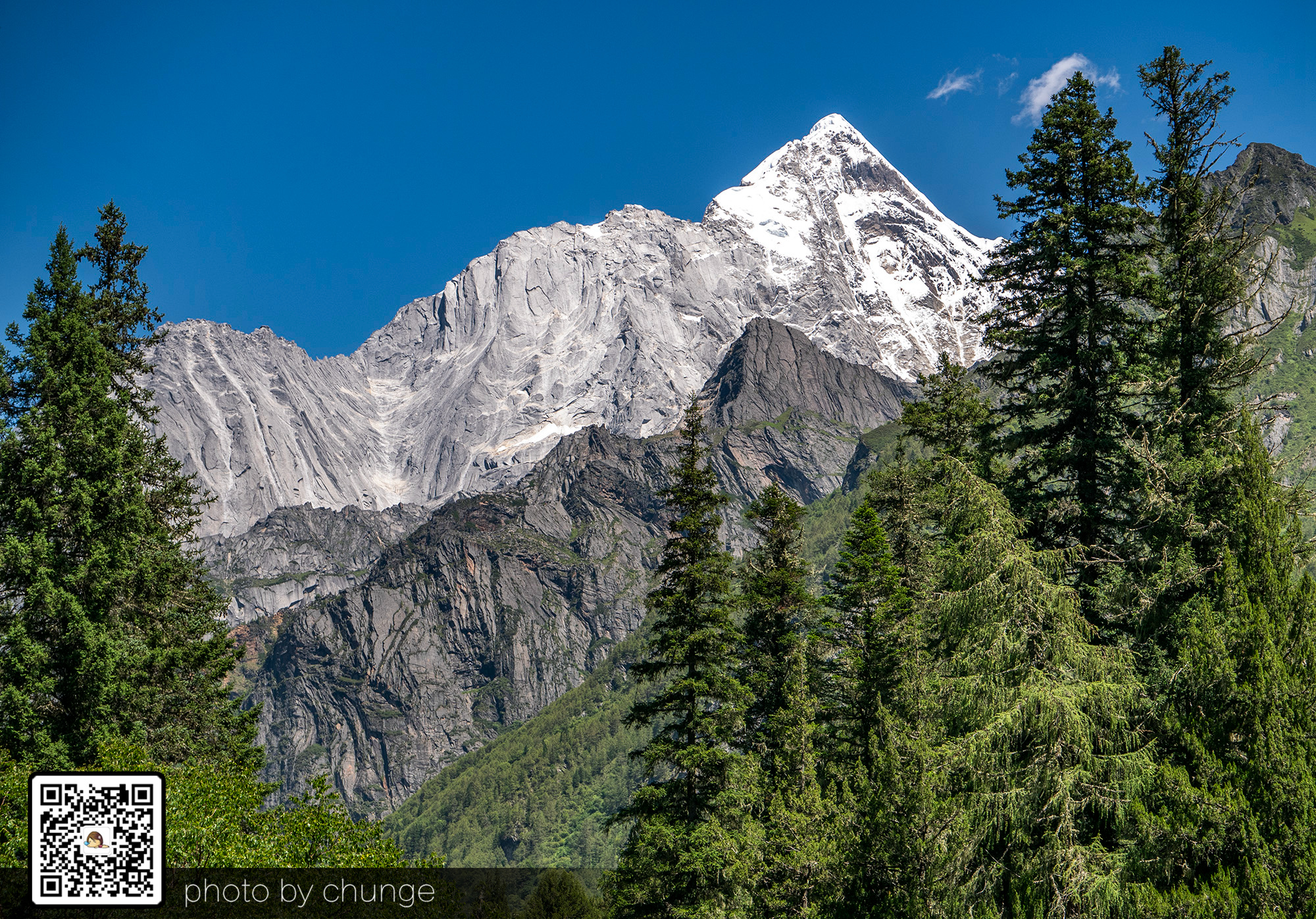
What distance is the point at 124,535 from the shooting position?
86.0 ft

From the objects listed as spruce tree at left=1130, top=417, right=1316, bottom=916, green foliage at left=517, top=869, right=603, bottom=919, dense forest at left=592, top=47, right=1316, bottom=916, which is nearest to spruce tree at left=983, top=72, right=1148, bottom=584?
dense forest at left=592, top=47, right=1316, bottom=916

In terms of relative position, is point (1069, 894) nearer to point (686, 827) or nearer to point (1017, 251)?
point (686, 827)

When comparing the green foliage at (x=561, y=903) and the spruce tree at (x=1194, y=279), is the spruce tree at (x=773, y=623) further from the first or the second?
the green foliage at (x=561, y=903)

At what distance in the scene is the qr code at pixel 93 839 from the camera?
15336mm

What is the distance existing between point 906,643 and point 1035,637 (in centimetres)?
1215

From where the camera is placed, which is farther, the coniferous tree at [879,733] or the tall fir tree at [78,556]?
the tall fir tree at [78,556]

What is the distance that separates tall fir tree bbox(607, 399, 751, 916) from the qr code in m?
13.2

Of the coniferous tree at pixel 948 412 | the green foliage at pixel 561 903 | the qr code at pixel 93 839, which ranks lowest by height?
the green foliage at pixel 561 903

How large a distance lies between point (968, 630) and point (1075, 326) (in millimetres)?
9211

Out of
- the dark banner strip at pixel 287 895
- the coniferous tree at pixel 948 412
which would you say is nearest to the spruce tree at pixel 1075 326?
the coniferous tree at pixel 948 412

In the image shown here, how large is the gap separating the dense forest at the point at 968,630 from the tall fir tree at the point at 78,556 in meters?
0.12

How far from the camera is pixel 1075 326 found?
22.3 metres

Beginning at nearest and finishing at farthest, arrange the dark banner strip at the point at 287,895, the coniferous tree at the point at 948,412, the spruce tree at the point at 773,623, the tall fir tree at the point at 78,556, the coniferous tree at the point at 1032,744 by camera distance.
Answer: the coniferous tree at the point at 1032,744, the dark banner strip at the point at 287,895, the tall fir tree at the point at 78,556, the spruce tree at the point at 773,623, the coniferous tree at the point at 948,412

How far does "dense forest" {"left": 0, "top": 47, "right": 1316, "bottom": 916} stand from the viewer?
16078 mm
